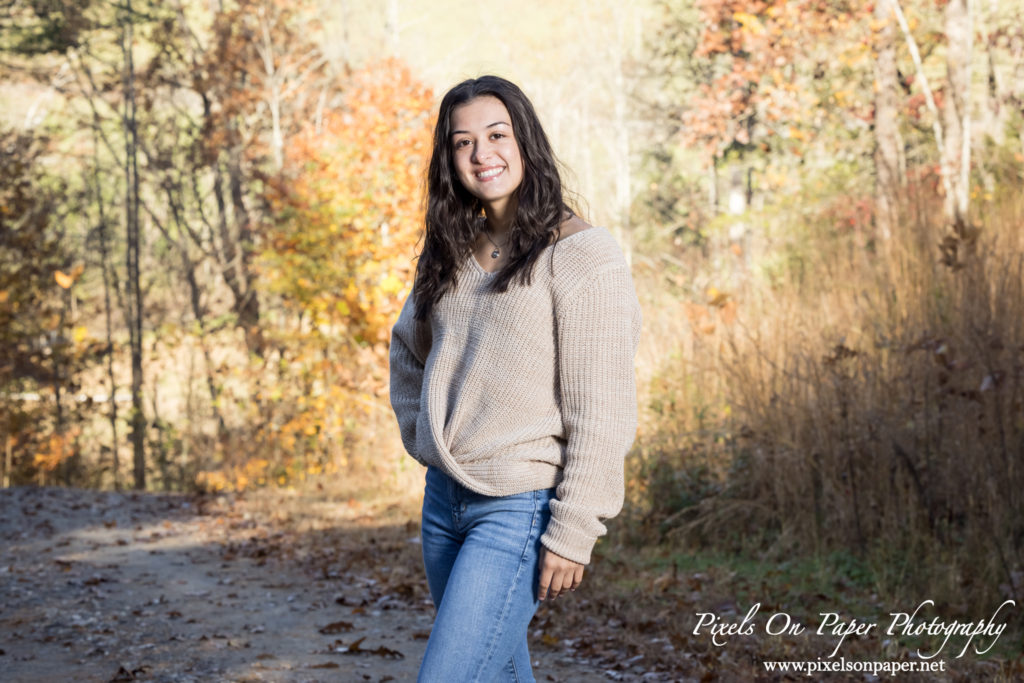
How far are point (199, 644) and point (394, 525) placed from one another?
3.69 meters

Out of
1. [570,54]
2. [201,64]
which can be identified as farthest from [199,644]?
[570,54]

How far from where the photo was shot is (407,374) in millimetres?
2748

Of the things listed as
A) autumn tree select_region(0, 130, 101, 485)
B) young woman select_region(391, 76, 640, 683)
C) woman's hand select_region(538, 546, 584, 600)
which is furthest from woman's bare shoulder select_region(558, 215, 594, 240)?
autumn tree select_region(0, 130, 101, 485)

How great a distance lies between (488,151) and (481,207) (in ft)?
0.66

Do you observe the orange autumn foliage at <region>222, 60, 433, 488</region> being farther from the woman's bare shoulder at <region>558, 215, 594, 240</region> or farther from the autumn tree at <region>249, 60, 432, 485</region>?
the woman's bare shoulder at <region>558, 215, 594, 240</region>

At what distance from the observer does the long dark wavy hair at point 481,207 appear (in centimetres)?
240

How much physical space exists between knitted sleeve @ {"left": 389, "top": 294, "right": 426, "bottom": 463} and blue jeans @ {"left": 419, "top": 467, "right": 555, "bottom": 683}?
293 millimetres

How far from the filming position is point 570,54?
1203 inches

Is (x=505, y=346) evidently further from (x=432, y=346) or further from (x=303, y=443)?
(x=303, y=443)

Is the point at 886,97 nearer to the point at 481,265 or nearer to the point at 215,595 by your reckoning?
the point at 215,595

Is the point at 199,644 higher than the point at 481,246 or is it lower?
lower

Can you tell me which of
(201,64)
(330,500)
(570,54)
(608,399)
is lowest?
(330,500)

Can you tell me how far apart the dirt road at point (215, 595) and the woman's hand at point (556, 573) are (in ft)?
8.63

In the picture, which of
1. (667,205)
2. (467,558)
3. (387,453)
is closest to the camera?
(467,558)
